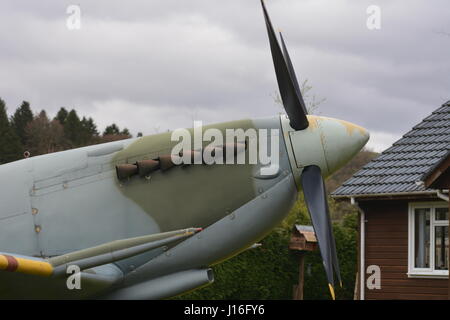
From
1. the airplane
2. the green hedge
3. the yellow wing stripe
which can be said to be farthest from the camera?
the green hedge

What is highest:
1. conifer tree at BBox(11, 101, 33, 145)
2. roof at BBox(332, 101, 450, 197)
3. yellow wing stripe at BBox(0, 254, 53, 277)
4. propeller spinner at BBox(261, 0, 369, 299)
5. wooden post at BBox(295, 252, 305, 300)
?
conifer tree at BBox(11, 101, 33, 145)

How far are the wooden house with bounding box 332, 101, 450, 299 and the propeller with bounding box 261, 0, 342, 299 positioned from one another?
410 inches

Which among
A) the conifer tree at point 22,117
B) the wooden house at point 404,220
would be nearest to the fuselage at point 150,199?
the wooden house at point 404,220

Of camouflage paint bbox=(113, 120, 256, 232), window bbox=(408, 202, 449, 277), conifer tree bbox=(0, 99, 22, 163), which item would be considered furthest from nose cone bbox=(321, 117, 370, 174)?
conifer tree bbox=(0, 99, 22, 163)

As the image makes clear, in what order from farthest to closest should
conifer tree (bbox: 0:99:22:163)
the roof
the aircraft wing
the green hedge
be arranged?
1. conifer tree (bbox: 0:99:22:163)
2. the green hedge
3. the roof
4. the aircraft wing

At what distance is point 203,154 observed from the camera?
7.59 metres

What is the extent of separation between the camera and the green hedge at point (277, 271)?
19047 mm

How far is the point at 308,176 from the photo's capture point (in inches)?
305

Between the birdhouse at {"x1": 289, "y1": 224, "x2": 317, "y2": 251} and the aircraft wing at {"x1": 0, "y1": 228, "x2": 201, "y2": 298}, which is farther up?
the birdhouse at {"x1": 289, "y1": 224, "x2": 317, "y2": 251}

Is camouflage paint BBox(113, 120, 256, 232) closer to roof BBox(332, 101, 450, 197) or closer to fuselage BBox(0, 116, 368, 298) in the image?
fuselage BBox(0, 116, 368, 298)

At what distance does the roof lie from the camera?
1870cm

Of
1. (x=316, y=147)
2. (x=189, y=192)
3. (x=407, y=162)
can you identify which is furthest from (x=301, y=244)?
(x=189, y=192)

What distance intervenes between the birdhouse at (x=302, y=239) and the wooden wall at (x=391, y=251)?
1459mm

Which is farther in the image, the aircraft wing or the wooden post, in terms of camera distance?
the wooden post
